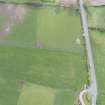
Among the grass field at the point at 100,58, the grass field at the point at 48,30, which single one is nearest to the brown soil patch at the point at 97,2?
the grass field at the point at 48,30

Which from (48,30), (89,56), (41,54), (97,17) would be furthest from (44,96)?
(97,17)

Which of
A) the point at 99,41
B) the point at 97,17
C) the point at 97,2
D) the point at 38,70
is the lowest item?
the point at 38,70

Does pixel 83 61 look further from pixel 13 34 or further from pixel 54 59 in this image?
pixel 13 34

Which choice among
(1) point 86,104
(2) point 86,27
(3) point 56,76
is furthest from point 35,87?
(2) point 86,27

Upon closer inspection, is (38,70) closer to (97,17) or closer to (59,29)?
(59,29)

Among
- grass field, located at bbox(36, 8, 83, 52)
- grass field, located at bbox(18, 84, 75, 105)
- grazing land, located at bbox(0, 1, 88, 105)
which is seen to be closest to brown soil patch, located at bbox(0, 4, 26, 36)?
grazing land, located at bbox(0, 1, 88, 105)

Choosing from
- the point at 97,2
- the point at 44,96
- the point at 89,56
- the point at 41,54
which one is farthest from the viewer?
the point at 97,2

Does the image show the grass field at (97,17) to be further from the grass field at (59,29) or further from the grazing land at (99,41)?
the grass field at (59,29)
